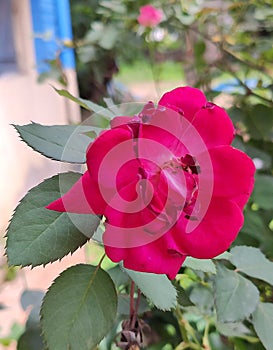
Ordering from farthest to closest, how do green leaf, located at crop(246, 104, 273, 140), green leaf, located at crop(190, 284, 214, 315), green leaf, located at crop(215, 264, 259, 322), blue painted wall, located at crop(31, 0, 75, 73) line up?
blue painted wall, located at crop(31, 0, 75, 73) → green leaf, located at crop(246, 104, 273, 140) → green leaf, located at crop(190, 284, 214, 315) → green leaf, located at crop(215, 264, 259, 322)

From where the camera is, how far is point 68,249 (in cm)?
26

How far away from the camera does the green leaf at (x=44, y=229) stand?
0.26 metres

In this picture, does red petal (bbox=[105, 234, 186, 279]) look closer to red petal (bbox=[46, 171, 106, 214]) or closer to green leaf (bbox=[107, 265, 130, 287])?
red petal (bbox=[46, 171, 106, 214])

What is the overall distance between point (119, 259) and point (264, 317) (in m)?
0.18

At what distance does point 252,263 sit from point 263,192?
175 mm

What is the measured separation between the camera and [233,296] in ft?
1.18

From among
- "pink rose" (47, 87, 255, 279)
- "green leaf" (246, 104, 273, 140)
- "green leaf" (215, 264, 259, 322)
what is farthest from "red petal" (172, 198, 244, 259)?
"green leaf" (246, 104, 273, 140)

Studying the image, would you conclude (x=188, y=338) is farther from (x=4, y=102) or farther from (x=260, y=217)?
(x=4, y=102)

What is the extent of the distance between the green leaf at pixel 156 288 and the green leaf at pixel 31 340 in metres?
0.18

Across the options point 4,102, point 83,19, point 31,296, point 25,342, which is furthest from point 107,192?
point 83,19


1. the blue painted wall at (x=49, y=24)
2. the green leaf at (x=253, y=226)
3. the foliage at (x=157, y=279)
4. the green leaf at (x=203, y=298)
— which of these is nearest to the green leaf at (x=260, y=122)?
the foliage at (x=157, y=279)

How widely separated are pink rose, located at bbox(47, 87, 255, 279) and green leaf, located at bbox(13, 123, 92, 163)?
4 cm

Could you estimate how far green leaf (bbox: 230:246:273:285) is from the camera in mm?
384

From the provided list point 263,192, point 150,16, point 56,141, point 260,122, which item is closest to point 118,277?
point 56,141
